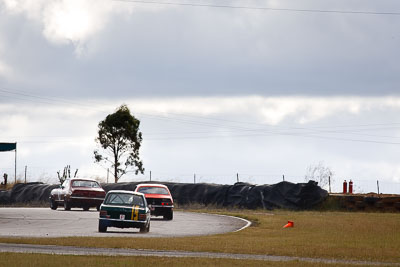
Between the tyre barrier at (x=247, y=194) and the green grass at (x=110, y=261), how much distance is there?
27.6 meters

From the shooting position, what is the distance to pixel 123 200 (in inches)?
972

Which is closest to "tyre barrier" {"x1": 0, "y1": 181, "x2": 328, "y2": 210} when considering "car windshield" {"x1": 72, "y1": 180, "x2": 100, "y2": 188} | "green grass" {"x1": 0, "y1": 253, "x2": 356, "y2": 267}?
"car windshield" {"x1": 72, "y1": 180, "x2": 100, "y2": 188}

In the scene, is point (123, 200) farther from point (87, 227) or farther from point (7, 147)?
point (7, 147)

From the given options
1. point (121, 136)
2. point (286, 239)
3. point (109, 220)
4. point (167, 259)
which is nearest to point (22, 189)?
point (121, 136)

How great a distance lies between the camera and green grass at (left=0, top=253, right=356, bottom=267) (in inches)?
554

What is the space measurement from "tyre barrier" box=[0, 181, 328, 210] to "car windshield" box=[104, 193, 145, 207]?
18976mm

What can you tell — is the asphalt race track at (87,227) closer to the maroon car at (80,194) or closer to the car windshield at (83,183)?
the maroon car at (80,194)

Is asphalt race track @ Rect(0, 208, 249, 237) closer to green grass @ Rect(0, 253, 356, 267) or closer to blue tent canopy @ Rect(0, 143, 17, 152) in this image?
green grass @ Rect(0, 253, 356, 267)

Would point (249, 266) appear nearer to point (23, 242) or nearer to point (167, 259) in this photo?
point (167, 259)

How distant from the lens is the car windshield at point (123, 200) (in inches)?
966

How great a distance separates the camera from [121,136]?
5928 centimetres

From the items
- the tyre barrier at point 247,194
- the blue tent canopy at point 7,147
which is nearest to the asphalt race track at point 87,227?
the blue tent canopy at point 7,147

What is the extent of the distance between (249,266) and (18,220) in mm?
16959

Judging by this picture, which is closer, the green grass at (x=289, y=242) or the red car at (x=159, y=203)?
the green grass at (x=289, y=242)
